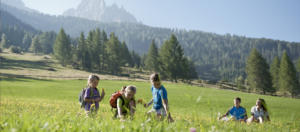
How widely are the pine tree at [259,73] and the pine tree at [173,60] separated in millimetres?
18507

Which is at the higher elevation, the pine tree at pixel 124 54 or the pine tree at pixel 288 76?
the pine tree at pixel 124 54

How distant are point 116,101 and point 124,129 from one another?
3417 millimetres

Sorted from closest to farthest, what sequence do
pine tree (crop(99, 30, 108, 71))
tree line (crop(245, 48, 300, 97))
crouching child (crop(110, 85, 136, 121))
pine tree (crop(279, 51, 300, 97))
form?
crouching child (crop(110, 85, 136, 121)) → tree line (crop(245, 48, 300, 97)) → pine tree (crop(279, 51, 300, 97)) → pine tree (crop(99, 30, 108, 71))

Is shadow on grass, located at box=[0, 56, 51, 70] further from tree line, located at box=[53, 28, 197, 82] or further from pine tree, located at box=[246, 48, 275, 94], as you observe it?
pine tree, located at box=[246, 48, 275, 94]

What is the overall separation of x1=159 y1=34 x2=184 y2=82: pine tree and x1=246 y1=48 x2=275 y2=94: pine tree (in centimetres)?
1851

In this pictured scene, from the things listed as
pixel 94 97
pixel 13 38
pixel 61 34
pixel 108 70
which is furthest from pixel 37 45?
pixel 94 97

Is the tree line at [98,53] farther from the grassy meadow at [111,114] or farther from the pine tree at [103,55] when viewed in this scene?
the grassy meadow at [111,114]

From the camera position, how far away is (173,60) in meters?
63.7

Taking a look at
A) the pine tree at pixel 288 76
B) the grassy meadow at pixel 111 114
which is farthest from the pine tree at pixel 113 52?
the grassy meadow at pixel 111 114

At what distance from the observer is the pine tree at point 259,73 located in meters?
56.0

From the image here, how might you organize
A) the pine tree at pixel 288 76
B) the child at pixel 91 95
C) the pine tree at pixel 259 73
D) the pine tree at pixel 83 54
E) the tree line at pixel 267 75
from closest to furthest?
the child at pixel 91 95, the pine tree at pixel 259 73, the tree line at pixel 267 75, the pine tree at pixel 288 76, the pine tree at pixel 83 54

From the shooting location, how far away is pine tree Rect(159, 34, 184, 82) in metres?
63.3

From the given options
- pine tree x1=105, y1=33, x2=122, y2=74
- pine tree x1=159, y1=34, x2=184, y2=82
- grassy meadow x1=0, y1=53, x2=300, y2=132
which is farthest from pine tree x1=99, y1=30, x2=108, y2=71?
grassy meadow x1=0, y1=53, x2=300, y2=132

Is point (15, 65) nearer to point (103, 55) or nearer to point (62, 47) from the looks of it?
point (62, 47)
